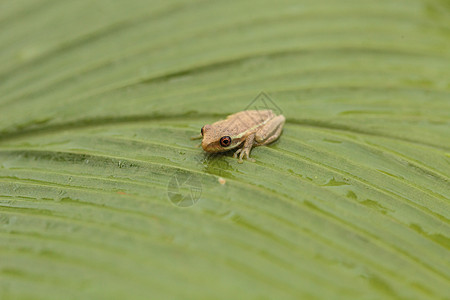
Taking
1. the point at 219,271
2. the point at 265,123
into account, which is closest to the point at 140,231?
the point at 219,271

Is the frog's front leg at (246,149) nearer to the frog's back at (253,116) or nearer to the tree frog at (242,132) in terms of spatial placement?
the tree frog at (242,132)

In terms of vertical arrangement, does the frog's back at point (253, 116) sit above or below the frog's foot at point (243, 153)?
above

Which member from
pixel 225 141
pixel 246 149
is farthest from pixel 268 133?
pixel 225 141

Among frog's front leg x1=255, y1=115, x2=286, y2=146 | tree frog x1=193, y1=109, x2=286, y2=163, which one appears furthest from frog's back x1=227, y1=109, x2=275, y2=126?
frog's front leg x1=255, y1=115, x2=286, y2=146

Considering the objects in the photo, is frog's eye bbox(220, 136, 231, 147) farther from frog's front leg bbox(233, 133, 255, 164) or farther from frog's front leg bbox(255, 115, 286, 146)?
frog's front leg bbox(255, 115, 286, 146)

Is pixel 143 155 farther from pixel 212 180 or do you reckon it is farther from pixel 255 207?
pixel 255 207

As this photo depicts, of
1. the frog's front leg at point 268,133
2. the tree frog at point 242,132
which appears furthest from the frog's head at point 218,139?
the frog's front leg at point 268,133
